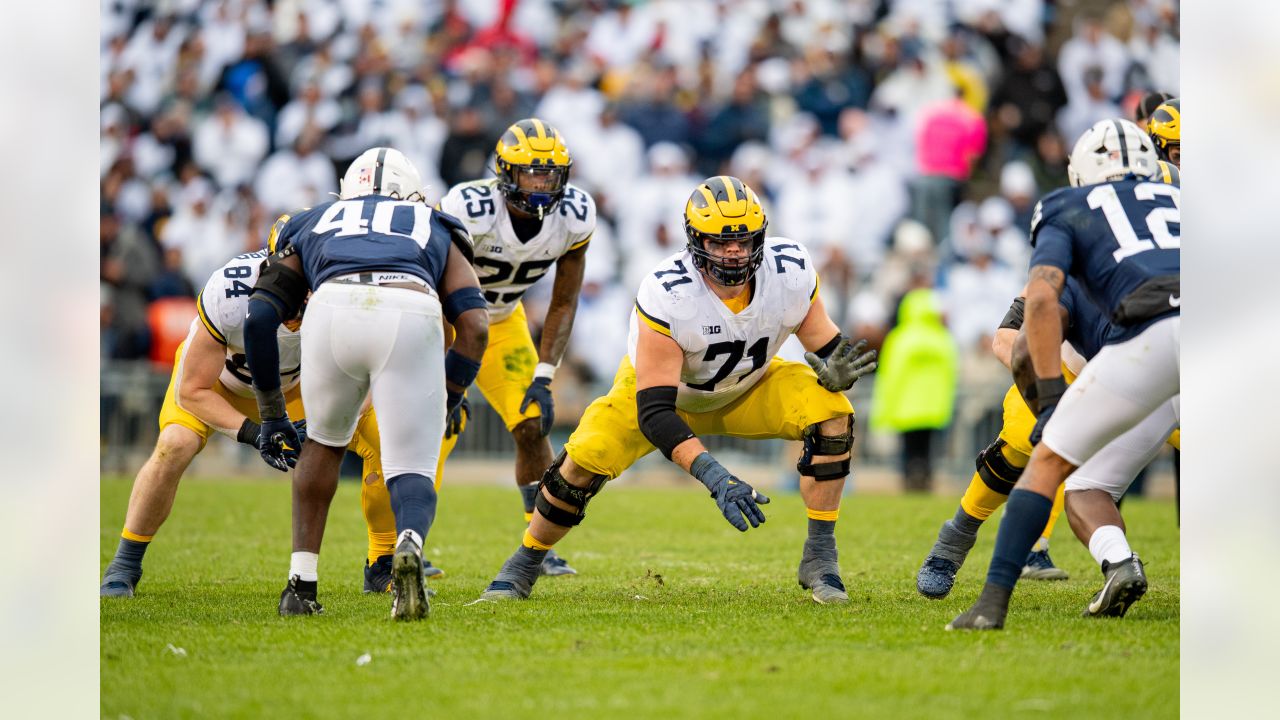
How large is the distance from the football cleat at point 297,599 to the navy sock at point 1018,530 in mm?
2615

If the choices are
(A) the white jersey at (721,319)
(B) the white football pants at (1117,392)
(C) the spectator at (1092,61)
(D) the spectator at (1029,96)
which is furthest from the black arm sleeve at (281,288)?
(C) the spectator at (1092,61)

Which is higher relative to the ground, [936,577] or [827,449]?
[827,449]

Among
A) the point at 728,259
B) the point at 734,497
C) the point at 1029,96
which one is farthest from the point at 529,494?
the point at 1029,96

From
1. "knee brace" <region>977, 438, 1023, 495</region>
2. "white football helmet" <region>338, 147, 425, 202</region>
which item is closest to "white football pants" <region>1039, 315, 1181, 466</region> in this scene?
"knee brace" <region>977, 438, 1023, 495</region>

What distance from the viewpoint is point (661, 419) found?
599 centimetres

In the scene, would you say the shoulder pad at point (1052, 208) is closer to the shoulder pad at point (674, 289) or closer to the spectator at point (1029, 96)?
the shoulder pad at point (674, 289)

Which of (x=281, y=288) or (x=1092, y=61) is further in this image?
(x=1092, y=61)

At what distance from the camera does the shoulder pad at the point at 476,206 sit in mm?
7734

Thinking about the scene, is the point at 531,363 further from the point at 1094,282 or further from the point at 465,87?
the point at 465,87

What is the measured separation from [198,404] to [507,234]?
72.2 inches

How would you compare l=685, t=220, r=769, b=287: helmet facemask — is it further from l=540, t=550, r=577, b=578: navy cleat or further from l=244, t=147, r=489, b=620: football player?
l=540, t=550, r=577, b=578: navy cleat

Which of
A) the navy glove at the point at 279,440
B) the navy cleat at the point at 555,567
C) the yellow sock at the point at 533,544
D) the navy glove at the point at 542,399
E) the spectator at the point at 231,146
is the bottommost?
the navy cleat at the point at 555,567

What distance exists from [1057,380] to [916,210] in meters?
10.2

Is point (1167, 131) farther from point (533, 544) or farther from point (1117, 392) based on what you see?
point (533, 544)
